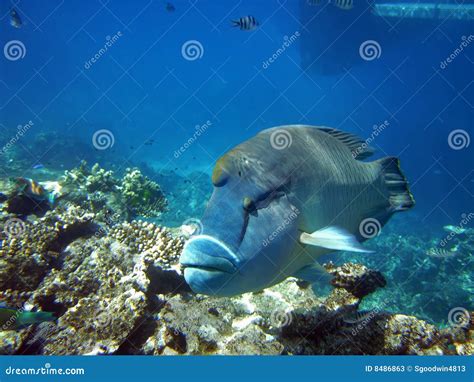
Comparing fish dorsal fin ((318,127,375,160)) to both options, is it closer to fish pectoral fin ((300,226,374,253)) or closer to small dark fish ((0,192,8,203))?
fish pectoral fin ((300,226,374,253))

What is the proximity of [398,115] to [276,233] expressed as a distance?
2644 inches

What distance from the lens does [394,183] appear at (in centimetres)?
311

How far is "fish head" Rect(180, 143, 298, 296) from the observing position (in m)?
1.82

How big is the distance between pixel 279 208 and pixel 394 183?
1.73 metres

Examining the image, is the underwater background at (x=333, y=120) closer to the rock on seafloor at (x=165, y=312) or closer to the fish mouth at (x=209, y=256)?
the rock on seafloor at (x=165, y=312)

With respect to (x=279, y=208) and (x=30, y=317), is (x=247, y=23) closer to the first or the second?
(x=279, y=208)

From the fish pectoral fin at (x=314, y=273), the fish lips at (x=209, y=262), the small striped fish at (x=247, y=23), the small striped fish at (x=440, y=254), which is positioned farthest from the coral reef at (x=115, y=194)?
the small striped fish at (x=440, y=254)

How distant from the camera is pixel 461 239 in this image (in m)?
14.9

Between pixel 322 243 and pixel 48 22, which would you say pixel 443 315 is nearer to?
pixel 322 243

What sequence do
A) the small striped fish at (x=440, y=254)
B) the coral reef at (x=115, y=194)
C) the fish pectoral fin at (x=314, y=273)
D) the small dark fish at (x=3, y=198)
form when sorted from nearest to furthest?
1. the fish pectoral fin at (x=314, y=273)
2. the small dark fish at (x=3, y=198)
3. the coral reef at (x=115, y=194)
4. the small striped fish at (x=440, y=254)

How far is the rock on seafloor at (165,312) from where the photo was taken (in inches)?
125

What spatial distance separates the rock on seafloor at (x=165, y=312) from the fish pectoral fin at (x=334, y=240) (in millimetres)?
1455

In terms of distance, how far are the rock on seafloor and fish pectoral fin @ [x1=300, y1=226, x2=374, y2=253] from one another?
1455 millimetres

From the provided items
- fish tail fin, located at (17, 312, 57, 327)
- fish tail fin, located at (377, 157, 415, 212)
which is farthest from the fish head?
fish tail fin, located at (17, 312, 57, 327)
